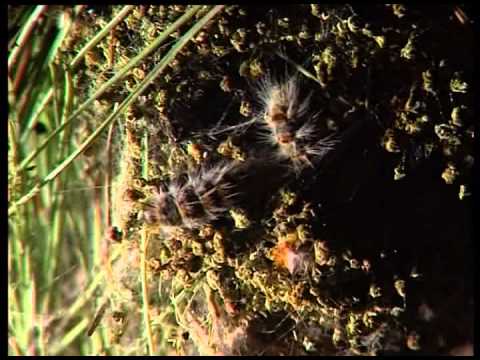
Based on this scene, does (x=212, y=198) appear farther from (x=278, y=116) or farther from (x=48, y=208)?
(x=48, y=208)

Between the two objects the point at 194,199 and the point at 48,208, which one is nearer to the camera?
the point at 194,199

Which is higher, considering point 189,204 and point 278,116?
point 278,116

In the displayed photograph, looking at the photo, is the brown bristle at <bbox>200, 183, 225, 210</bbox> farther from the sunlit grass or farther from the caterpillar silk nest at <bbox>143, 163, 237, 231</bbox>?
the sunlit grass

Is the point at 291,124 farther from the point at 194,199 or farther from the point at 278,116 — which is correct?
the point at 194,199

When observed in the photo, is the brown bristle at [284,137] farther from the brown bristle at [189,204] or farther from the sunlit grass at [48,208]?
the sunlit grass at [48,208]

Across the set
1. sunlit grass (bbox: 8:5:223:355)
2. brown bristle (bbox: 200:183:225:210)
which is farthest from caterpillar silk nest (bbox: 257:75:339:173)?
sunlit grass (bbox: 8:5:223:355)

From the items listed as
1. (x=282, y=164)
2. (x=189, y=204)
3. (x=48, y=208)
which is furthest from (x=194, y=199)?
(x=48, y=208)

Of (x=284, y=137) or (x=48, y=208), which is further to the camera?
(x=48, y=208)
